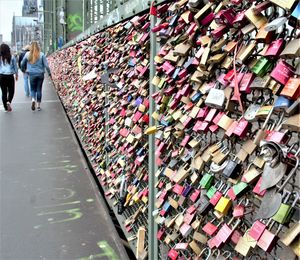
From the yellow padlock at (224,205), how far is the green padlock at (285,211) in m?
0.31

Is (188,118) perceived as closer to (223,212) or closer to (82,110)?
(223,212)

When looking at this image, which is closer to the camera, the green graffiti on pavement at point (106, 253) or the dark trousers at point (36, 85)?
the green graffiti on pavement at point (106, 253)

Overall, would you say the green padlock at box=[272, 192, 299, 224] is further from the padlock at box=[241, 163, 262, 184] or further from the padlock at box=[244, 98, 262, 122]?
the padlock at box=[244, 98, 262, 122]

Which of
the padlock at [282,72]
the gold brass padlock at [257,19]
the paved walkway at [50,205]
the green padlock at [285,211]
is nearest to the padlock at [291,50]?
the padlock at [282,72]

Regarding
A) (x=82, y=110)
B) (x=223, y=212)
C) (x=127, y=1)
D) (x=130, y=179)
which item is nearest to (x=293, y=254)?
(x=223, y=212)

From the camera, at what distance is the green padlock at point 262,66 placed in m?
1.24

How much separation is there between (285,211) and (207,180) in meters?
0.50

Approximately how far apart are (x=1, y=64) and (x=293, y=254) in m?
10.4

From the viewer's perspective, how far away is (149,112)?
8.04 feet

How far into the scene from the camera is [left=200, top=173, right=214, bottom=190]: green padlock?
1.61 meters

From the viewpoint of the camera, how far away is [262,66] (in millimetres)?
1249

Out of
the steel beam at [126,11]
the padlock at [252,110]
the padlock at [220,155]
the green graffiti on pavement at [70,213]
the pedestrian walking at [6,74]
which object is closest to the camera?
the padlock at [252,110]

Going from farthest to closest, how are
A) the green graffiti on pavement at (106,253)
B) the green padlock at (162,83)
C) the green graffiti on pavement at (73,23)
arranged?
the green graffiti on pavement at (73,23), the green graffiti on pavement at (106,253), the green padlock at (162,83)

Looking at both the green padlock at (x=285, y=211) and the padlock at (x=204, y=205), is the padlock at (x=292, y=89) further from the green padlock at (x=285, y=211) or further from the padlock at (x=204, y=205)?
the padlock at (x=204, y=205)
